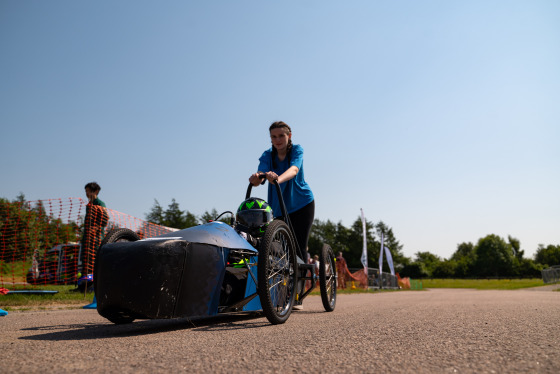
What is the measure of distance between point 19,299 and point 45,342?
518 centimetres

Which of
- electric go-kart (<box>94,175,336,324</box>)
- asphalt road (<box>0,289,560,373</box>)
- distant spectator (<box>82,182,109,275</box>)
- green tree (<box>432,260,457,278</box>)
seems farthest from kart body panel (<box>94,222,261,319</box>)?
green tree (<box>432,260,457,278</box>)

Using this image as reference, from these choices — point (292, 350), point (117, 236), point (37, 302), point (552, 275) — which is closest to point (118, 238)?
point (117, 236)

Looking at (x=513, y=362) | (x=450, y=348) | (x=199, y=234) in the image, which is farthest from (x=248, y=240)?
(x=513, y=362)

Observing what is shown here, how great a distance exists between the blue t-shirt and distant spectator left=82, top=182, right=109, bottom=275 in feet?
15.2

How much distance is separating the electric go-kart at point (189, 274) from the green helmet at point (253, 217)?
0.98 feet

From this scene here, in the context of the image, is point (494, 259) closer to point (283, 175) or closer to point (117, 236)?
point (283, 175)

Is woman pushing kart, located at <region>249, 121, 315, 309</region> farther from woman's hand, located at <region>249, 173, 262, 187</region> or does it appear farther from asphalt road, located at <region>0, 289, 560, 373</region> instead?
asphalt road, located at <region>0, 289, 560, 373</region>

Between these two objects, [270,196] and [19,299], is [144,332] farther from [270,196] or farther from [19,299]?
[19,299]

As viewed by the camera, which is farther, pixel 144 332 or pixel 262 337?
pixel 144 332

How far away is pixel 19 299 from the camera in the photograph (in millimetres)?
6727

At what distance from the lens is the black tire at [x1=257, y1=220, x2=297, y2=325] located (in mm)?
3248

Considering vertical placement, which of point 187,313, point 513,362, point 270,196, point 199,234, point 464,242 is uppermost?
point 464,242

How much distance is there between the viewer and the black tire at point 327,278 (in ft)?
16.5

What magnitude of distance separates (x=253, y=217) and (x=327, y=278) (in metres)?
1.72
